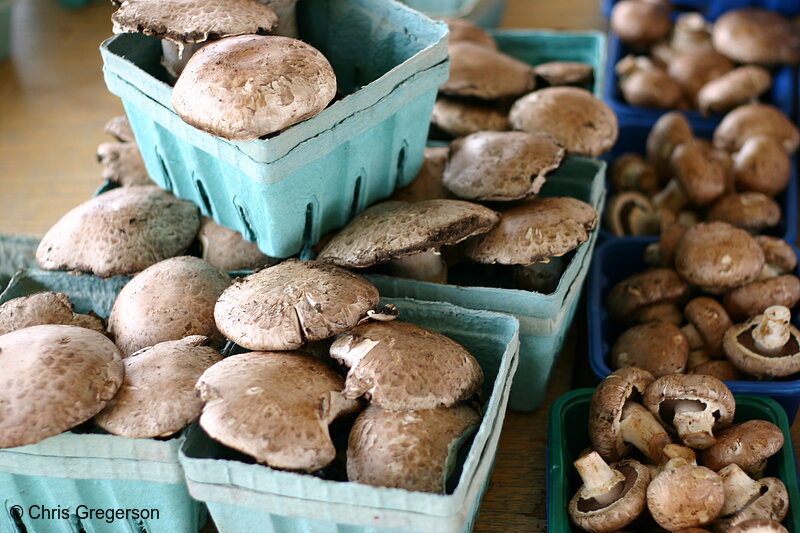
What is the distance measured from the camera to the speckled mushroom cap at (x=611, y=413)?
4.75 ft

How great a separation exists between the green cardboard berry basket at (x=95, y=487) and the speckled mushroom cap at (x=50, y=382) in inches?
2.4

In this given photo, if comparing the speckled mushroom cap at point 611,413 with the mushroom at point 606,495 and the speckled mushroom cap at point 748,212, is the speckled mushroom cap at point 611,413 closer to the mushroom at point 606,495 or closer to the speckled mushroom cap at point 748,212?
Answer: the mushroom at point 606,495

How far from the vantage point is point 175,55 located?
168cm

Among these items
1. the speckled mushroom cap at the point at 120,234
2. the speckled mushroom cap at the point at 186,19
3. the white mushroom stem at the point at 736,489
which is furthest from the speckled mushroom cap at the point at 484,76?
the white mushroom stem at the point at 736,489

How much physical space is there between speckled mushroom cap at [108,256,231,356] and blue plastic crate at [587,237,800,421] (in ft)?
2.92

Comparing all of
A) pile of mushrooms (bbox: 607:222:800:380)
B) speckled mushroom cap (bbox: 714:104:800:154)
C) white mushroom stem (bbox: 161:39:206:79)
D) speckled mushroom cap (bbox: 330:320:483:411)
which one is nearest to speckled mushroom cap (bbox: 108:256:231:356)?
speckled mushroom cap (bbox: 330:320:483:411)

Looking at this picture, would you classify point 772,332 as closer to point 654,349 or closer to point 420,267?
point 654,349

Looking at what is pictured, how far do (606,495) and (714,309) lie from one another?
2.17ft

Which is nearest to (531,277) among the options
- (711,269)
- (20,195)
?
(711,269)

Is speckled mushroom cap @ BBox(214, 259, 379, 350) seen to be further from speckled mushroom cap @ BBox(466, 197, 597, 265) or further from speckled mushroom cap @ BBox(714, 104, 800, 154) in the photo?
speckled mushroom cap @ BBox(714, 104, 800, 154)

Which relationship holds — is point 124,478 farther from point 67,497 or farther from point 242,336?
point 242,336

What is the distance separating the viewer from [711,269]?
6.00 ft

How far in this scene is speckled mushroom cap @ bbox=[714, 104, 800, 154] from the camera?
2457 millimetres

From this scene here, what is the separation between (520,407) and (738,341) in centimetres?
53
